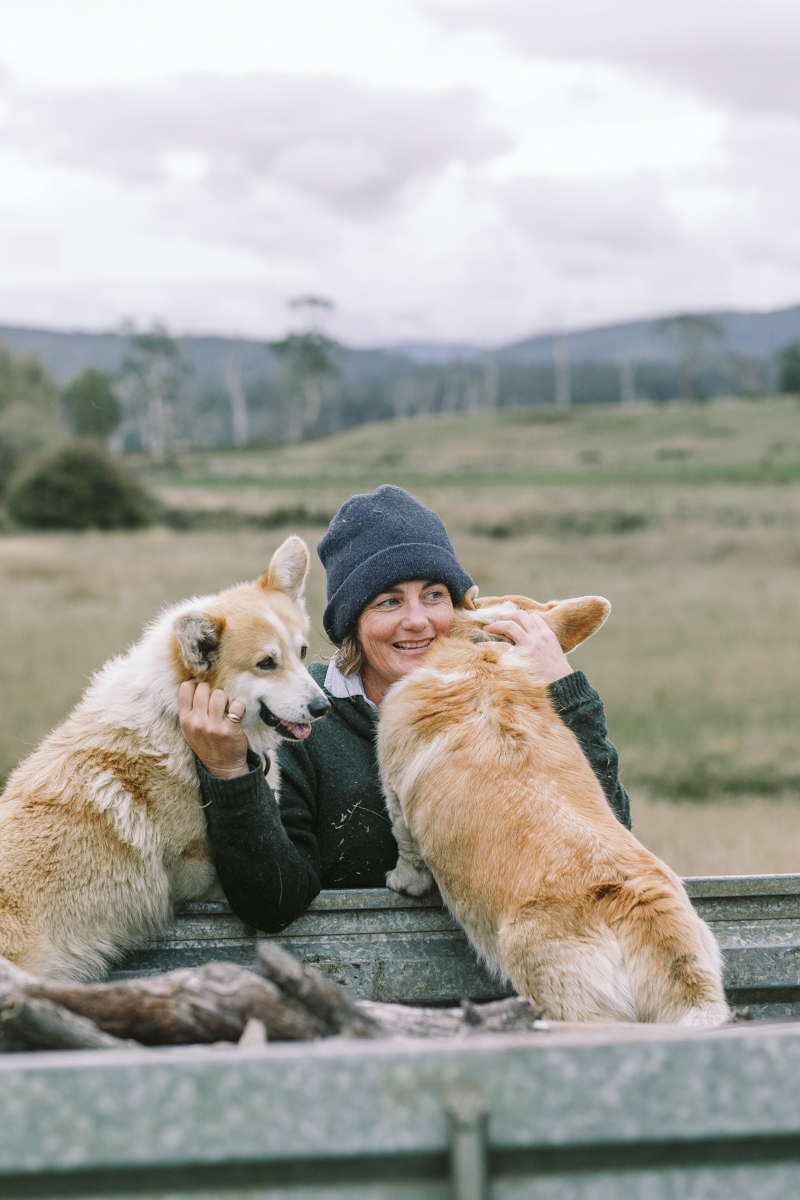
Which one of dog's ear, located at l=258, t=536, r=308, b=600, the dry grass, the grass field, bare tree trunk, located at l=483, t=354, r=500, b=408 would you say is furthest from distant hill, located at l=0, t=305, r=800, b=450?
dog's ear, located at l=258, t=536, r=308, b=600

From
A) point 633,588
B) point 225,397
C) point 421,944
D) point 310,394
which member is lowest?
point 633,588

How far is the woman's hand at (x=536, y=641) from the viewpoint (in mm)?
3613

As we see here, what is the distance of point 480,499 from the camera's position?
43969 millimetres

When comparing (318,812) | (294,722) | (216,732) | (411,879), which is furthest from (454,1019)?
(318,812)

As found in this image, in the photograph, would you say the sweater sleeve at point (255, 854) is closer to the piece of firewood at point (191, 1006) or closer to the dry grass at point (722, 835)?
the piece of firewood at point (191, 1006)

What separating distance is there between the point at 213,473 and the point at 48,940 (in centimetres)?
7013

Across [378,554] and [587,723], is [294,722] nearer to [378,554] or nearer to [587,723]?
[378,554]

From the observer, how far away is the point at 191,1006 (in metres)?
1.76

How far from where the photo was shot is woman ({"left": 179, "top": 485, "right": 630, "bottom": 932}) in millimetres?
3525

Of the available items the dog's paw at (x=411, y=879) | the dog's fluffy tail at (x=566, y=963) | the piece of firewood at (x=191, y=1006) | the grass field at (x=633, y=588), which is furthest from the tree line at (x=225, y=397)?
the piece of firewood at (x=191, y=1006)

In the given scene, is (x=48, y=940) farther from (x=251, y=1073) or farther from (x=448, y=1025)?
Result: (x=251, y=1073)

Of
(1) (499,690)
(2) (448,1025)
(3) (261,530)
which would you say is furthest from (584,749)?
(3) (261,530)

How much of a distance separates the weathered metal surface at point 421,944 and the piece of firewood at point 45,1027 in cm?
139

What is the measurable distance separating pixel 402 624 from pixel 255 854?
1.13 meters
